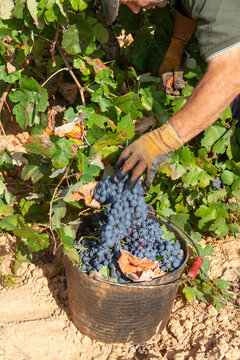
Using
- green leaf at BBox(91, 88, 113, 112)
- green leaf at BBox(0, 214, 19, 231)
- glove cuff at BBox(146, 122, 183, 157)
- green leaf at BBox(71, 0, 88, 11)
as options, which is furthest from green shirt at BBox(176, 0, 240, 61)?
green leaf at BBox(0, 214, 19, 231)

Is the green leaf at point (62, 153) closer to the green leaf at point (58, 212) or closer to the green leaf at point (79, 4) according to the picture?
the green leaf at point (58, 212)

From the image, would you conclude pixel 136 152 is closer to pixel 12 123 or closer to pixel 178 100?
pixel 178 100

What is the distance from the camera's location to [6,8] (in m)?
2.31

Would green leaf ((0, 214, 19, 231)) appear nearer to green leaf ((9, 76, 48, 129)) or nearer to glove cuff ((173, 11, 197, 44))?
green leaf ((9, 76, 48, 129))

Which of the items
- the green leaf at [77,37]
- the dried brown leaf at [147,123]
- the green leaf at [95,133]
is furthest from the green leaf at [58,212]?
the green leaf at [77,37]

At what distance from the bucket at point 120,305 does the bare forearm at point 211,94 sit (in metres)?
0.79

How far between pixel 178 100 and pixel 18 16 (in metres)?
1.10

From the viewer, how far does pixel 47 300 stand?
277 centimetres

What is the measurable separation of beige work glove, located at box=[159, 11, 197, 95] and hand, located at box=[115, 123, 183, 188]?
83 centimetres

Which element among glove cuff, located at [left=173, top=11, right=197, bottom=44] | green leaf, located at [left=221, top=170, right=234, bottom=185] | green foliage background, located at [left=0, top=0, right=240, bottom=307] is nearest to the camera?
green foliage background, located at [left=0, top=0, right=240, bottom=307]

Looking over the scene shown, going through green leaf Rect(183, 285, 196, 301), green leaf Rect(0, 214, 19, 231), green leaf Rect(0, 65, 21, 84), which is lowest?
green leaf Rect(183, 285, 196, 301)

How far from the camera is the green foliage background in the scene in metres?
2.29

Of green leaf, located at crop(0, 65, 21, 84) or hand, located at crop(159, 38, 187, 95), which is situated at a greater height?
green leaf, located at crop(0, 65, 21, 84)

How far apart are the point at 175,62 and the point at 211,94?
0.94m
